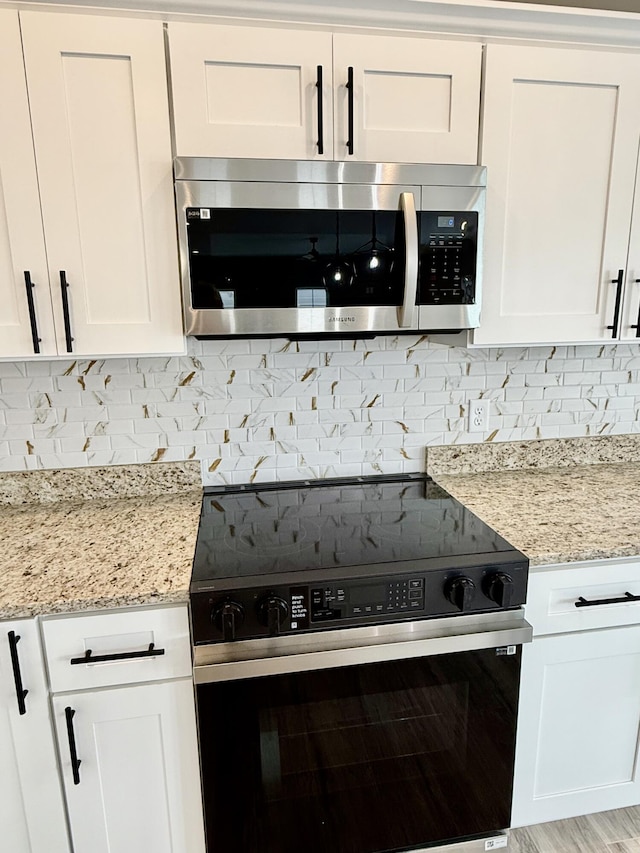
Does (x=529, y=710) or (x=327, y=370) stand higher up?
(x=327, y=370)

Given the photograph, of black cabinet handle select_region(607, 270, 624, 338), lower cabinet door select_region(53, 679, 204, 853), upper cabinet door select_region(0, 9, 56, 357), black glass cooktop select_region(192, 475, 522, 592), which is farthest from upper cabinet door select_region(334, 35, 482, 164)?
lower cabinet door select_region(53, 679, 204, 853)

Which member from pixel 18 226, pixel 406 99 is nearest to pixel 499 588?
pixel 406 99

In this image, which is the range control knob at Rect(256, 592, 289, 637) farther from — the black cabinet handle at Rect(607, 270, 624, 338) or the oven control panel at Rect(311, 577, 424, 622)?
the black cabinet handle at Rect(607, 270, 624, 338)

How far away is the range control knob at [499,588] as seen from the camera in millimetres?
1351

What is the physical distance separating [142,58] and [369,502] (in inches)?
54.1

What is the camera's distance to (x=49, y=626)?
1.24m

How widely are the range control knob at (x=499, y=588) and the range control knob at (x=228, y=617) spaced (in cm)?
60

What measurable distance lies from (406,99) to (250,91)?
1.37 feet

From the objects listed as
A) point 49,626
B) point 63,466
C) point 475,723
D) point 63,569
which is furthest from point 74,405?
point 475,723

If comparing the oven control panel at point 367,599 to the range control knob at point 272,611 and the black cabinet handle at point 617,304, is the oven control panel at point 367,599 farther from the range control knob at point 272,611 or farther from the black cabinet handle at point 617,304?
the black cabinet handle at point 617,304

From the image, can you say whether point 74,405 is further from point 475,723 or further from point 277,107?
point 475,723

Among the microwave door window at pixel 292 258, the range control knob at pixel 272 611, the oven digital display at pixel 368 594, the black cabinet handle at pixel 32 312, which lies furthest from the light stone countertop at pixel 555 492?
the black cabinet handle at pixel 32 312

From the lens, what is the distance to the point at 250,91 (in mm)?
1404

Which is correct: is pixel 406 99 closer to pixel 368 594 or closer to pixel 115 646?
pixel 368 594
